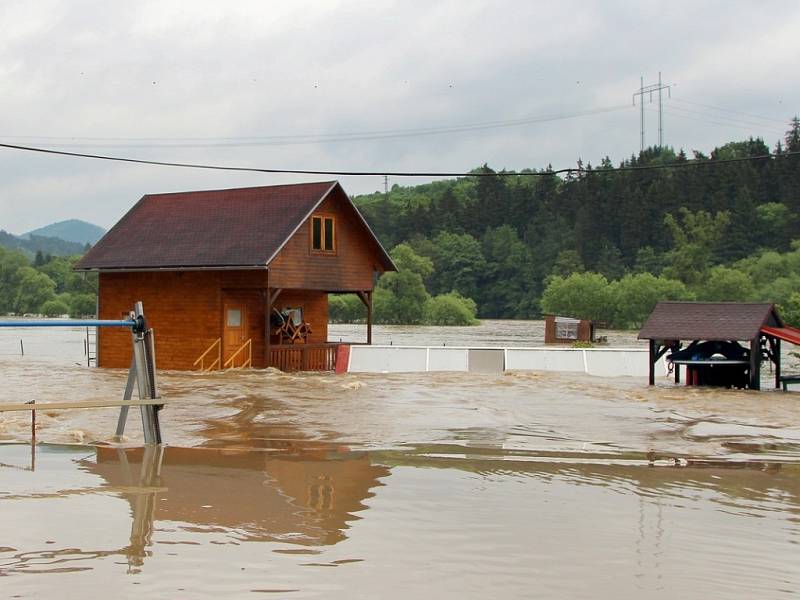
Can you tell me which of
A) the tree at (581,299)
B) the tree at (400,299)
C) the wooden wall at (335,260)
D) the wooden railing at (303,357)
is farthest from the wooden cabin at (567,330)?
the tree at (400,299)

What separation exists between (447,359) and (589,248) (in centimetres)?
9647

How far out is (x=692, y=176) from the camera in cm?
12925

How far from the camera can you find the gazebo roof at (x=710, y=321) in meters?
28.2

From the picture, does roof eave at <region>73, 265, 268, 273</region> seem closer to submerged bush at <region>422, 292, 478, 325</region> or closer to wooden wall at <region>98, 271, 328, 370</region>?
wooden wall at <region>98, 271, 328, 370</region>

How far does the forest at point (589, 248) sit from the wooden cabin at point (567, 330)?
92.9ft

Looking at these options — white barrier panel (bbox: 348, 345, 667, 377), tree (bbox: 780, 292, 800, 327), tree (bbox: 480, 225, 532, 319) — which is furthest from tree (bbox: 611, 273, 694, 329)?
white barrier panel (bbox: 348, 345, 667, 377)

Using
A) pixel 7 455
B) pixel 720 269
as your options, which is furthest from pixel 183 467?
pixel 720 269

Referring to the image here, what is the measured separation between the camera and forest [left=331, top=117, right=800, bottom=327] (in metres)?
106

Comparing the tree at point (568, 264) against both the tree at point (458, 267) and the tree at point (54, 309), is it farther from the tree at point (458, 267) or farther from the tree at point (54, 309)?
the tree at point (54, 309)

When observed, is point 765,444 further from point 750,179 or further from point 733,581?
point 750,179

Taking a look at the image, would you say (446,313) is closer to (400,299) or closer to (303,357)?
(400,299)

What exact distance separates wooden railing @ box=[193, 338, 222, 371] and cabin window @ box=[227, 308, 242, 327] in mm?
994

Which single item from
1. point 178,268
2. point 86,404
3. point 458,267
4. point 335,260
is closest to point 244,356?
point 178,268

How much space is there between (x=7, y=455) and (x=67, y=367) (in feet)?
81.4
